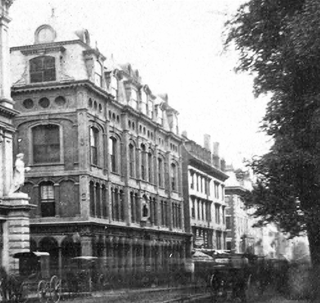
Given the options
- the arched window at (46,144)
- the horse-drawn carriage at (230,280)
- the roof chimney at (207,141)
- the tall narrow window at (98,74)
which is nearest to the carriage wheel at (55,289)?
the horse-drawn carriage at (230,280)

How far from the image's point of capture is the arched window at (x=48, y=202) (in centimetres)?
4741

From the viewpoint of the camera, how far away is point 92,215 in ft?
156

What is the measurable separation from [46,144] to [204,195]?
30809mm

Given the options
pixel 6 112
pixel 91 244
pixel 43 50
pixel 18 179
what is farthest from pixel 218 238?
pixel 6 112

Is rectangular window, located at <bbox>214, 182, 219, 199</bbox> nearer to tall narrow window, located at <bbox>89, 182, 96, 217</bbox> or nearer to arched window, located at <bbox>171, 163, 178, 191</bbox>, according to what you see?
arched window, located at <bbox>171, 163, 178, 191</bbox>

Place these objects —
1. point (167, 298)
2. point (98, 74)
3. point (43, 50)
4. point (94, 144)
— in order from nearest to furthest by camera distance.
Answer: point (167, 298) < point (43, 50) < point (94, 144) < point (98, 74)

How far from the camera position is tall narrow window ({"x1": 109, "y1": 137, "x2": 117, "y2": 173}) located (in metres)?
51.9

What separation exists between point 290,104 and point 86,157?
24.7m

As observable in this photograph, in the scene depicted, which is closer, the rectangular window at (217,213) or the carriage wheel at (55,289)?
the carriage wheel at (55,289)

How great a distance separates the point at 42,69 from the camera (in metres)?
47.8

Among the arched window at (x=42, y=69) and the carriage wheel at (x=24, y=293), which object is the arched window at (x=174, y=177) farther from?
the carriage wheel at (x=24, y=293)

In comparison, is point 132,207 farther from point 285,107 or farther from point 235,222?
point 235,222

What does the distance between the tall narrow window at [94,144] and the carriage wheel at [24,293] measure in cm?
Answer: 2398

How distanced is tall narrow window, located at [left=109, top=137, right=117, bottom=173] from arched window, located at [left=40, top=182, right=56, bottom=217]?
5.51m
